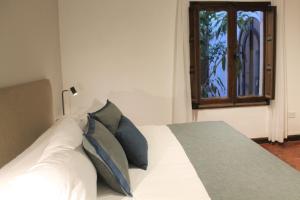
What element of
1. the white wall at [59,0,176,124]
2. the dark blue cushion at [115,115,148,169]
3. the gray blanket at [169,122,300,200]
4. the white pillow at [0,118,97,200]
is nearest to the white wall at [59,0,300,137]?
the white wall at [59,0,176,124]

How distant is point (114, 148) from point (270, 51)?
3.10 meters

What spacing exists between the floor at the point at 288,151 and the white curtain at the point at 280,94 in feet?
0.34

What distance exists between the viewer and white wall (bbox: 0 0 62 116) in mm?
1776

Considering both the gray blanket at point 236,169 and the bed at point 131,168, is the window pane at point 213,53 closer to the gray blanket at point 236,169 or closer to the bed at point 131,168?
the gray blanket at point 236,169

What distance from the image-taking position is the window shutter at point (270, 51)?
13.1 ft

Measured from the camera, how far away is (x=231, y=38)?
409 centimetres

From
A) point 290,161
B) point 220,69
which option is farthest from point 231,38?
point 290,161

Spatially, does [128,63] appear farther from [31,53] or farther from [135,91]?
[31,53]

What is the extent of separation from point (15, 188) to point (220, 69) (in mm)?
3512

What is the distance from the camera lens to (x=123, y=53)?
3.87 metres

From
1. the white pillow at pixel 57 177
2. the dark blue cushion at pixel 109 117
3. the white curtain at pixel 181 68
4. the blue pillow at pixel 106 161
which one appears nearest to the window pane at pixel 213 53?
the white curtain at pixel 181 68

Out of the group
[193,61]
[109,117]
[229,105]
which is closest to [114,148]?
[109,117]

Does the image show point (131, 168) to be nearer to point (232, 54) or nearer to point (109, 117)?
point (109, 117)

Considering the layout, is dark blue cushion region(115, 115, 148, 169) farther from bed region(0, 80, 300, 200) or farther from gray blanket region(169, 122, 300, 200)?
gray blanket region(169, 122, 300, 200)
